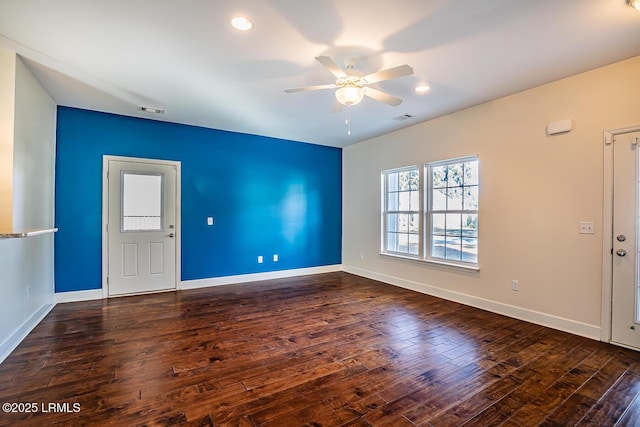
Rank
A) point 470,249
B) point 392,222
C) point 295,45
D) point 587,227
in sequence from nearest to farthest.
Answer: point 295,45, point 587,227, point 470,249, point 392,222

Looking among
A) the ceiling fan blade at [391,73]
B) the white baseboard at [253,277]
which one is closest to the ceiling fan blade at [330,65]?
the ceiling fan blade at [391,73]

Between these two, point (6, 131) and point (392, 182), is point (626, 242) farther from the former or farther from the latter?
point (6, 131)

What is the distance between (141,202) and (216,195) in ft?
3.70

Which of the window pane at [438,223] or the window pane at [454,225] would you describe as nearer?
the window pane at [454,225]

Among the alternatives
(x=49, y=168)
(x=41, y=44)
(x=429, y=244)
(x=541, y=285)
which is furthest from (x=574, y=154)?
(x=49, y=168)

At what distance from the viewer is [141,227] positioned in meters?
4.69

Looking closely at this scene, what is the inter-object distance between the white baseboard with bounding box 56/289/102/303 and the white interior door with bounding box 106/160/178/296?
0.15 meters

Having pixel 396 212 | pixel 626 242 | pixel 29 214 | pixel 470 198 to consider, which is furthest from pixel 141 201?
pixel 626 242

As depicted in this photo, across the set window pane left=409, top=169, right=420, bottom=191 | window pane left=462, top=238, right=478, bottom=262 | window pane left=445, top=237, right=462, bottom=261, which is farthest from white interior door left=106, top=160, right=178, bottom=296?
window pane left=462, top=238, right=478, bottom=262

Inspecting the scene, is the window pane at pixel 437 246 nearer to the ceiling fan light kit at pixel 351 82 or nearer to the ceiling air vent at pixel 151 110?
the ceiling fan light kit at pixel 351 82

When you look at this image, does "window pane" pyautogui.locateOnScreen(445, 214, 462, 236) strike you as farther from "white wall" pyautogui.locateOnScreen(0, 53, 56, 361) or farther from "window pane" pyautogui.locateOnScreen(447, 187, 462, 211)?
"white wall" pyautogui.locateOnScreen(0, 53, 56, 361)

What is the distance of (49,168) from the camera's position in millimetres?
3900

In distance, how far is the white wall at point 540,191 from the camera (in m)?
3.04

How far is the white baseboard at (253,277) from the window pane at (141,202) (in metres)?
1.06
